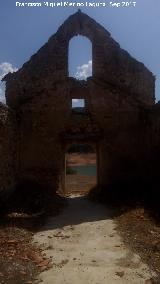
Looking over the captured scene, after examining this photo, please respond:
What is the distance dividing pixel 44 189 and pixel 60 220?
3.98 metres

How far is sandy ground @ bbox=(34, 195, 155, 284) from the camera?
20.2 ft

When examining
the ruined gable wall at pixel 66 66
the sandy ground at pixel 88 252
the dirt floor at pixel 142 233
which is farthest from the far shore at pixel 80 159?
the dirt floor at pixel 142 233

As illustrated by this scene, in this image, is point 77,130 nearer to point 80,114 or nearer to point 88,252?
point 80,114

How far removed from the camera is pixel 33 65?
15344 millimetres

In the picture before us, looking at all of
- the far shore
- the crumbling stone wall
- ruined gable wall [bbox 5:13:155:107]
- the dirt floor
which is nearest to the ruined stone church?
ruined gable wall [bbox 5:13:155:107]

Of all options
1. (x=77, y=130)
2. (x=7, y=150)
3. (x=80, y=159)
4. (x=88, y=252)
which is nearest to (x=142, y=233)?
(x=88, y=252)

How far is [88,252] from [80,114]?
27.8 ft

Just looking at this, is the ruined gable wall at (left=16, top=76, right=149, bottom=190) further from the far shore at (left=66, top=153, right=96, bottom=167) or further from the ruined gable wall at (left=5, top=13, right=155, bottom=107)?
the far shore at (left=66, top=153, right=96, bottom=167)

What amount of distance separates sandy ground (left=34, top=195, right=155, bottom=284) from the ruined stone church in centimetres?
384

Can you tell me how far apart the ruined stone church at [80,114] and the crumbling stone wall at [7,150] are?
0.66 m

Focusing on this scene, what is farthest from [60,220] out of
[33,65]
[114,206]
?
[33,65]

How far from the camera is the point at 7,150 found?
12656 millimetres

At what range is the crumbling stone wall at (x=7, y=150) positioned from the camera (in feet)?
39.1

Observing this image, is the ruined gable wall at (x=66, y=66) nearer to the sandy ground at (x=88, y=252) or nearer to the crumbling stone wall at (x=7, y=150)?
the crumbling stone wall at (x=7, y=150)
